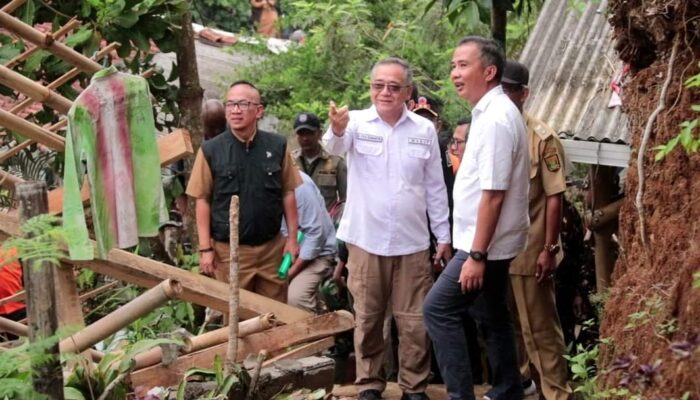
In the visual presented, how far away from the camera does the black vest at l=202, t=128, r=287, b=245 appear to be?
757cm

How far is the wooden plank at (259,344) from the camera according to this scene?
20.8 ft

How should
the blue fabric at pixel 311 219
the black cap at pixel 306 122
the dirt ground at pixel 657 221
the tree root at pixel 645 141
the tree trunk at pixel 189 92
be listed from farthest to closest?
the tree trunk at pixel 189 92
the black cap at pixel 306 122
the blue fabric at pixel 311 219
the tree root at pixel 645 141
the dirt ground at pixel 657 221

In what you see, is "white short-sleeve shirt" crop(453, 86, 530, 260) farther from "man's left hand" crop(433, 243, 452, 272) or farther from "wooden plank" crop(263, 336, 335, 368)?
"wooden plank" crop(263, 336, 335, 368)

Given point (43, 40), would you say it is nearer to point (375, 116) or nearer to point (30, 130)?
point (30, 130)

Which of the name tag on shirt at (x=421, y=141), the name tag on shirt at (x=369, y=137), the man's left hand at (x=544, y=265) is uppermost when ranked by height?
the name tag on shirt at (x=369, y=137)

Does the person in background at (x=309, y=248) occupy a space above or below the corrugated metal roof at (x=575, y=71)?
below

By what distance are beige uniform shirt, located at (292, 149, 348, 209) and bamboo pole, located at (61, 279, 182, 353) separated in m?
3.10

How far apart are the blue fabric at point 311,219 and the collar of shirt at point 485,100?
2.09 m

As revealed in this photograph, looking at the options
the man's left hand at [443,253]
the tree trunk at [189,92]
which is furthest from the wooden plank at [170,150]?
the tree trunk at [189,92]

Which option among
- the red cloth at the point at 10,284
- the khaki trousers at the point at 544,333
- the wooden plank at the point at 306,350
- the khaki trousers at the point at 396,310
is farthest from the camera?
the red cloth at the point at 10,284

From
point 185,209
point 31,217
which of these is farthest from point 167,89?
point 31,217

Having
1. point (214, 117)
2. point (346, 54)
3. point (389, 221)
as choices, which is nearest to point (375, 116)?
point (389, 221)

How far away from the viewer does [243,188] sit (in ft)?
24.9

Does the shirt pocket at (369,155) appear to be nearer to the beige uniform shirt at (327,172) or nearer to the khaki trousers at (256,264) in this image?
the khaki trousers at (256,264)
